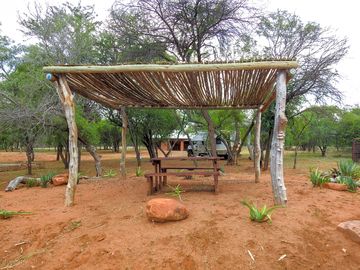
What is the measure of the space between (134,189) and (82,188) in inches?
52.9

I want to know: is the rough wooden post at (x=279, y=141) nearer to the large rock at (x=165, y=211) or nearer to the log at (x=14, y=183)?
the large rock at (x=165, y=211)

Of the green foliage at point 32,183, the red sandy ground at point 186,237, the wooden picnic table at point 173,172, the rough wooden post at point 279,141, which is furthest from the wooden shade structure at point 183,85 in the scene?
the green foliage at point 32,183

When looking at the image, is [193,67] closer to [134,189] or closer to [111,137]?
[134,189]

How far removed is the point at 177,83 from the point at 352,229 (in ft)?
11.3

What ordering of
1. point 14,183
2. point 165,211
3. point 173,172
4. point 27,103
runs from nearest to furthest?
point 165,211 → point 173,172 → point 14,183 → point 27,103

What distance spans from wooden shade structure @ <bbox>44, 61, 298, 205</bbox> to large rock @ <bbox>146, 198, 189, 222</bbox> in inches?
61.0

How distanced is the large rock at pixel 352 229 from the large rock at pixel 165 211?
204cm

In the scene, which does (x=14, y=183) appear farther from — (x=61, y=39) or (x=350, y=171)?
(x=350, y=171)

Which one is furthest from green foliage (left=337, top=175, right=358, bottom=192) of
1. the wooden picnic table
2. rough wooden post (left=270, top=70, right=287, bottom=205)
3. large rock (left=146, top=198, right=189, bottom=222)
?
large rock (left=146, top=198, right=189, bottom=222)

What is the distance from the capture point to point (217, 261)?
2.93m

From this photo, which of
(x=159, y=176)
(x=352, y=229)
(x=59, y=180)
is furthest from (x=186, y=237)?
(x=59, y=180)

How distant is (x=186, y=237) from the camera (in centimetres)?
331

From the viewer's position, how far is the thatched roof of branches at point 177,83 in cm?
410

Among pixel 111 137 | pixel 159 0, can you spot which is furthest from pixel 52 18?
pixel 111 137
